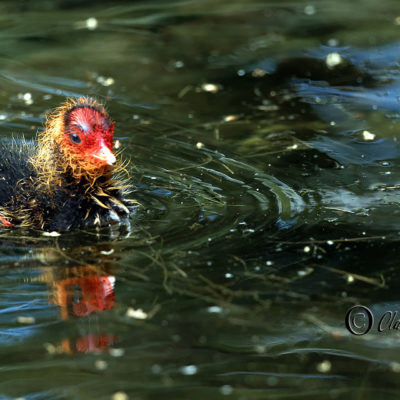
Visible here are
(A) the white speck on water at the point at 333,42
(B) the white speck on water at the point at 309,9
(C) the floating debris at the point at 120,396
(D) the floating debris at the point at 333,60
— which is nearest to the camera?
(C) the floating debris at the point at 120,396

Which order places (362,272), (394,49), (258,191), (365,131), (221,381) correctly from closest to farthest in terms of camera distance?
1. (221,381)
2. (362,272)
3. (258,191)
4. (365,131)
5. (394,49)

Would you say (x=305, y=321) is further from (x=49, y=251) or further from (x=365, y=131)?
(x=365, y=131)

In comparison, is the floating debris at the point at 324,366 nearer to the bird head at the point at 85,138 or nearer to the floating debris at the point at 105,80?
the bird head at the point at 85,138

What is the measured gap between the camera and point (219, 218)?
20.6 ft

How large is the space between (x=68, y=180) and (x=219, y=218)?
1.19m

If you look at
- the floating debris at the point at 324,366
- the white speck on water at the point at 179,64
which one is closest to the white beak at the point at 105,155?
the floating debris at the point at 324,366

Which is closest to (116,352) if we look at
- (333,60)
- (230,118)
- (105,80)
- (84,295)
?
(84,295)

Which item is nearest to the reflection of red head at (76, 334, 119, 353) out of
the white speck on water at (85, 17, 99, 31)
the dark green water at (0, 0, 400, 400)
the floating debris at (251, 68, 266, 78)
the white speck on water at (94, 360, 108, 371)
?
the dark green water at (0, 0, 400, 400)

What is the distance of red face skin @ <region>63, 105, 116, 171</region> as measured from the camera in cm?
624

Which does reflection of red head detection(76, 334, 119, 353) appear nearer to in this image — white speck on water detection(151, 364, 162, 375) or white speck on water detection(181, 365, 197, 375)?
white speck on water detection(151, 364, 162, 375)

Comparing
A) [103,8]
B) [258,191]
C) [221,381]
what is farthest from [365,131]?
[103,8]

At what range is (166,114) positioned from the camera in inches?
338

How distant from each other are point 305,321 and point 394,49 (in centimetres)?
594

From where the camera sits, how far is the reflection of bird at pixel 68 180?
626 cm
